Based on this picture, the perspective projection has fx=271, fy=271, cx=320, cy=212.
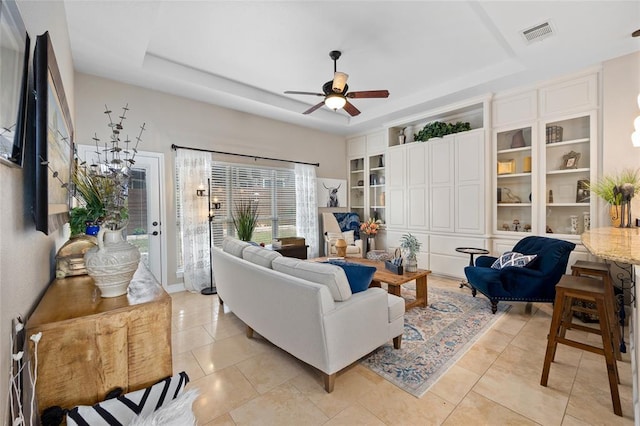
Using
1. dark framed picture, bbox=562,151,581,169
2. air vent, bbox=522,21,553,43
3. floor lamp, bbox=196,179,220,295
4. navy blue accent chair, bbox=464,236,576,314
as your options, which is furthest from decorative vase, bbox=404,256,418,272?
floor lamp, bbox=196,179,220,295

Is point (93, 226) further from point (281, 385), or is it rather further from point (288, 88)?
point (288, 88)

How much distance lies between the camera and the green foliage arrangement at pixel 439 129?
4.53 metres

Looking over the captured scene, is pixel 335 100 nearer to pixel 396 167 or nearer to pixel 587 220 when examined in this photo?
pixel 396 167

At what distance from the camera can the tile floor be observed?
A: 168 centimetres

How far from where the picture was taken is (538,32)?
274 centimetres

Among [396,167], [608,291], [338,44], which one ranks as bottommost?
[608,291]

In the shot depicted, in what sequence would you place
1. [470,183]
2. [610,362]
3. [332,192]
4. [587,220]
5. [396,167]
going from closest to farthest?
[610,362], [587,220], [470,183], [396,167], [332,192]

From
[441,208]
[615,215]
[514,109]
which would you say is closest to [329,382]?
[615,215]

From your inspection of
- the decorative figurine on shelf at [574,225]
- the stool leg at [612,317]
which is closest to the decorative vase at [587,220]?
the decorative figurine on shelf at [574,225]

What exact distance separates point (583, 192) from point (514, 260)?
146 cm

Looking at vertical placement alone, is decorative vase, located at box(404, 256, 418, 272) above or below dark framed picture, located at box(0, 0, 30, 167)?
below

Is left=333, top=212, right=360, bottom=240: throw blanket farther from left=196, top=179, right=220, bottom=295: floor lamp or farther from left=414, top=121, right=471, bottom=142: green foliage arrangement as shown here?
left=196, top=179, right=220, bottom=295: floor lamp

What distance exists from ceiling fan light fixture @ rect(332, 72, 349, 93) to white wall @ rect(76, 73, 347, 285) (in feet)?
7.81

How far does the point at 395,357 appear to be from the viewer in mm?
2311
